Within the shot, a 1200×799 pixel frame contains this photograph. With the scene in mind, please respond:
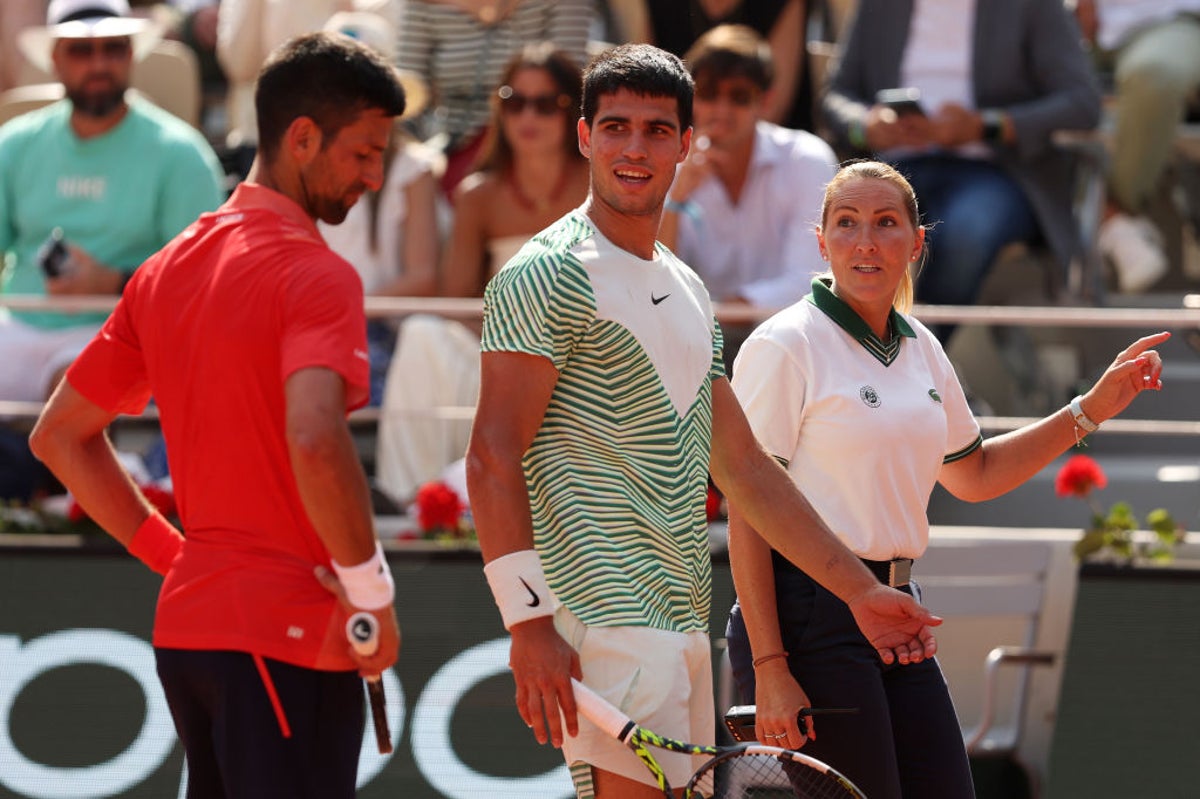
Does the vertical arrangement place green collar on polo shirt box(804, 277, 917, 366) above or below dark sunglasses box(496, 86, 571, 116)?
above

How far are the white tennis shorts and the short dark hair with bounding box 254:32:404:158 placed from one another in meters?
1.09

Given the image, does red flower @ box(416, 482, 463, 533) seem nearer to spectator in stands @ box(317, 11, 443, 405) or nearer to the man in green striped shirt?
spectator in stands @ box(317, 11, 443, 405)

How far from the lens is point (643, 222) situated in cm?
346

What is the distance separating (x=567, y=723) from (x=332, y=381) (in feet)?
2.48

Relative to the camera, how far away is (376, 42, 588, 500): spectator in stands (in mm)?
7188

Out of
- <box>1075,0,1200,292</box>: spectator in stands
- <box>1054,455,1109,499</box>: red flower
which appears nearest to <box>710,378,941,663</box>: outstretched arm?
<box>1054,455,1109,499</box>: red flower

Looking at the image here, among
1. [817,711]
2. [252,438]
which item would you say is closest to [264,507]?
[252,438]

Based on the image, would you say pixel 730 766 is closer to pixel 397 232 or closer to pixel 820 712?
pixel 820 712

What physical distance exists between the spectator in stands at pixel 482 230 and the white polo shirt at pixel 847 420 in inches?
122

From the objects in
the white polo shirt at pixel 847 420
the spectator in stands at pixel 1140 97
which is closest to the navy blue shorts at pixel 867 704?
the white polo shirt at pixel 847 420

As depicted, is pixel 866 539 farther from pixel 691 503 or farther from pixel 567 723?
pixel 567 723

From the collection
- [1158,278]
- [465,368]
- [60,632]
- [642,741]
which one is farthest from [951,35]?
[642,741]

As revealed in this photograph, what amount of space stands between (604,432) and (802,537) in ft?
1.66

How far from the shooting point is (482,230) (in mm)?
7609
